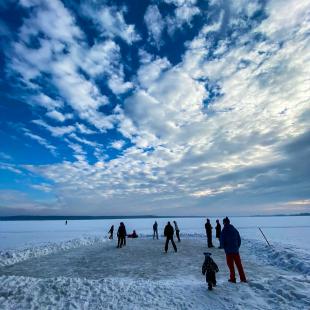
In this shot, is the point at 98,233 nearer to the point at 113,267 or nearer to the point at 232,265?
the point at 113,267

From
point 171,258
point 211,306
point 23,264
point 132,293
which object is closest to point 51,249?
point 23,264

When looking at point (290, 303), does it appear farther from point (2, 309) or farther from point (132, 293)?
point (2, 309)

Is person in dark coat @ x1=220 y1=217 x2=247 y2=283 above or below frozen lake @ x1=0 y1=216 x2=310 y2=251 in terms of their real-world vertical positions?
below

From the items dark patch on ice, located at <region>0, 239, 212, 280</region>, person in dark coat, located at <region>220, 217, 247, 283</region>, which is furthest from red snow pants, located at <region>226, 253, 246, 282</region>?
dark patch on ice, located at <region>0, 239, 212, 280</region>

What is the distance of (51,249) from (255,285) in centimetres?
1667

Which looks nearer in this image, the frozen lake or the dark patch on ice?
the dark patch on ice

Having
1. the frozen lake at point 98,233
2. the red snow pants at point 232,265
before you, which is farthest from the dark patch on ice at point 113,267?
the frozen lake at point 98,233

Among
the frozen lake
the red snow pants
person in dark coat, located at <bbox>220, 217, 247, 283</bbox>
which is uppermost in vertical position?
the frozen lake

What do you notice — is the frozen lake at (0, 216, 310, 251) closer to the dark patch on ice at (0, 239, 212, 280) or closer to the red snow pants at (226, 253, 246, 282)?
the dark patch on ice at (0, 239, 212, 280)

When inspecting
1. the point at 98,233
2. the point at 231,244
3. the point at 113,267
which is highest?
the point at 98,233

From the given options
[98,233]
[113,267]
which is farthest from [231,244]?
[98,233]

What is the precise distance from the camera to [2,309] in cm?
768

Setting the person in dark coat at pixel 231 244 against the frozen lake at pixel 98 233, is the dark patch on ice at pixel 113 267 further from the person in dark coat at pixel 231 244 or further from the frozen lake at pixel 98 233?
the frozen lake at pixel 98 233

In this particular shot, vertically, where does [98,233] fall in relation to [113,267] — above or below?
above
